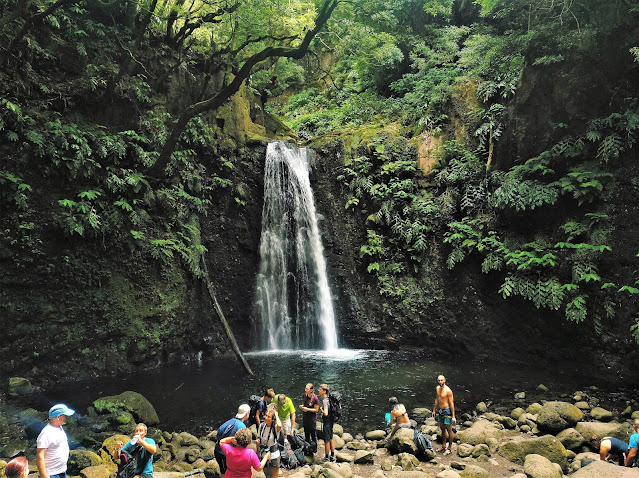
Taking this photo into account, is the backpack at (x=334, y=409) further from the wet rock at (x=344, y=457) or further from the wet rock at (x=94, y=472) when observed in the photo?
the wet rock at (x=94, y=472)

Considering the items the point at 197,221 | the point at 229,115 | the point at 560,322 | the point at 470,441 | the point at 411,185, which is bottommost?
the point at 470,441

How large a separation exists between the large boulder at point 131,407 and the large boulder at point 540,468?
6.76 meters

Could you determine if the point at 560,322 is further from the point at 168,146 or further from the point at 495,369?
the point at 168,146

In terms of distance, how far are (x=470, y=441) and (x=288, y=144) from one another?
1270cm

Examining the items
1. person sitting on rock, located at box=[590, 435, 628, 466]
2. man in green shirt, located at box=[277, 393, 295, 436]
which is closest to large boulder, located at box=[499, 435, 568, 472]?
person sitting on rock, located at box=[590, 435, 628, 466]

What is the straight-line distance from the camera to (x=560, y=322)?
10.9 metres

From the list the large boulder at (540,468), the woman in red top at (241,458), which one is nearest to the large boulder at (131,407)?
the woman in red top at (241,458)

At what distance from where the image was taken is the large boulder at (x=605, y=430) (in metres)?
6.48

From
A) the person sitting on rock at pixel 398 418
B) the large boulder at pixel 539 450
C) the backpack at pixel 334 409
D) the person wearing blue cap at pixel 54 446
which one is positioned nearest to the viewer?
the person wearing blue cap at pixel 54 446

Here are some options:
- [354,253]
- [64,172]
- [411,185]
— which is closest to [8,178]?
[64,172]

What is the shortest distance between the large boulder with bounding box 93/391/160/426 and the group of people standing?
2.33m

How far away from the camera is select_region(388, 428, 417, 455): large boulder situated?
6.38 m

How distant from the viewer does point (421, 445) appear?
626 cm

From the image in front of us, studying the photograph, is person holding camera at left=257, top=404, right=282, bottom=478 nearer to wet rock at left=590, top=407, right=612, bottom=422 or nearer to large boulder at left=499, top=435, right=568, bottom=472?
large boulder at left=499, top=435, right=568, bottom=472
